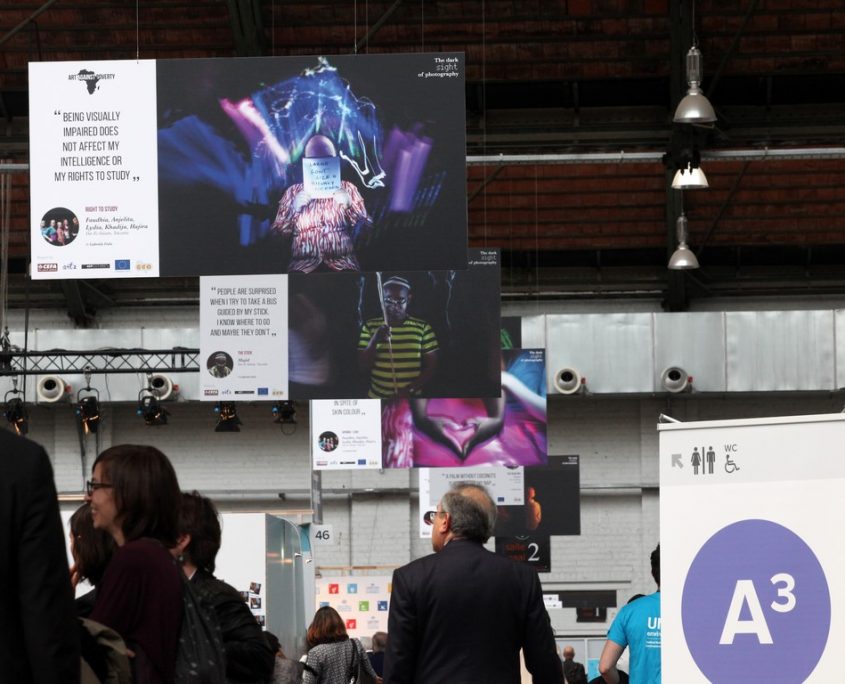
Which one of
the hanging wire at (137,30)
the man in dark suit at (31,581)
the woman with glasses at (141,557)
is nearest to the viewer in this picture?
the man in dark suit at (31,581)

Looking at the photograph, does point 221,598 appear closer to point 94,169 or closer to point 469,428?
point 94,169

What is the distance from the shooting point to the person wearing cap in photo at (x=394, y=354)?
8500 millimetres

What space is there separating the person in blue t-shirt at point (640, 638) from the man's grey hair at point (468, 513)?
3.83 feet

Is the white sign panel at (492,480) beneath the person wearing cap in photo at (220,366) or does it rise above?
beneath

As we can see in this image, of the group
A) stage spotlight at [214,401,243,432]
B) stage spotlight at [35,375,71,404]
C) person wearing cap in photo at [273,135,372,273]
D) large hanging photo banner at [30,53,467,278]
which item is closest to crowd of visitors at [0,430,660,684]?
person wearing cap in photo at [273,135,372,273]

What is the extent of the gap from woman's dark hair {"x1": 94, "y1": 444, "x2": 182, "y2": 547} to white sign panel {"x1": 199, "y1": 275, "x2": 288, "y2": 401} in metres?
4.86

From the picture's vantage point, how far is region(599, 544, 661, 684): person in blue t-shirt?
5.82 m

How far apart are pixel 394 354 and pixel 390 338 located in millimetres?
150

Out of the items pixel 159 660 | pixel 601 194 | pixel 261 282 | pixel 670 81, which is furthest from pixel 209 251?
pixel 601 194

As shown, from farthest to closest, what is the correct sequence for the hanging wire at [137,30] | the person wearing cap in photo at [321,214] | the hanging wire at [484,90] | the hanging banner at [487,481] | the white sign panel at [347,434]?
the hanging wire at [484,90]
the hanging banner at [487,481]
the white sign panel at [347,434]
the hanging wire at [137,30]
the person wearing cap in photo at [321,214]

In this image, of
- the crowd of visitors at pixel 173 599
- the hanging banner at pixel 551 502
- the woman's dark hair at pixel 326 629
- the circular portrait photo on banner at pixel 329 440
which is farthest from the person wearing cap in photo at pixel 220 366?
the hanging banner at pixel 551 502

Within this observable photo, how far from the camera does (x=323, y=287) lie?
27.7 feet

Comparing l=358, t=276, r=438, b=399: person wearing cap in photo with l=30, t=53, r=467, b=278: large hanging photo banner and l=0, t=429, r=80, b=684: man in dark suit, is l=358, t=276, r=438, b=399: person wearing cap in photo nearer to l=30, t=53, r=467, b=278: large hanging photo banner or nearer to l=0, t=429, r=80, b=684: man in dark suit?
l=30, t=53, r=467, b=278: large hanging photo banner

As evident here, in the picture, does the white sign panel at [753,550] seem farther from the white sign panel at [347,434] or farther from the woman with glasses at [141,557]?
the white sign panel at [347,434]
